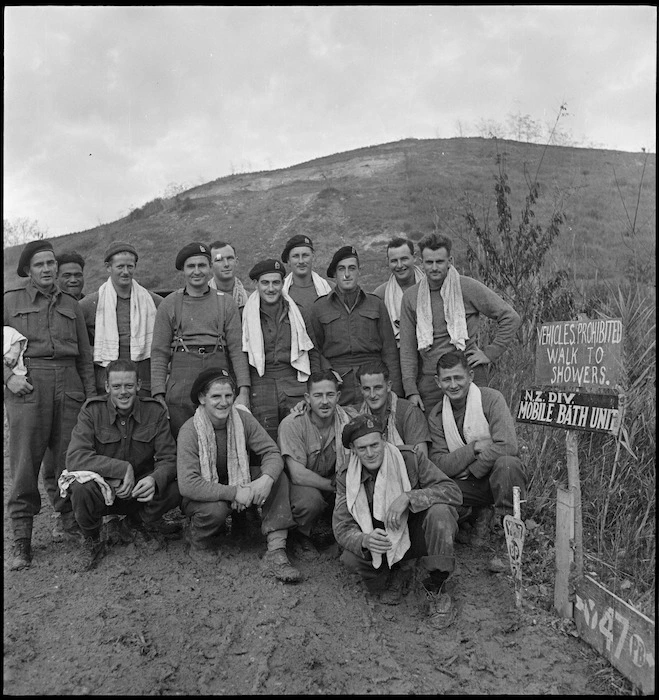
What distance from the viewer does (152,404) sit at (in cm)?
496

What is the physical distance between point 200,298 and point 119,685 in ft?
9.55

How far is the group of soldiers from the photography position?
4.23 meters

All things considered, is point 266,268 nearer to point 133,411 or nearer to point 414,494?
point 133,411

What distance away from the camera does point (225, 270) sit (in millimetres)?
5801

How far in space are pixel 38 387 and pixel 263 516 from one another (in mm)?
1943

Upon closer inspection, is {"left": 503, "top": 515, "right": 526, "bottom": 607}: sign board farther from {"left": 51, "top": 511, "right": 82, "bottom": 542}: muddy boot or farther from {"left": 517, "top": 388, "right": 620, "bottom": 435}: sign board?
{"left": 51, "top": 511, "right": 82, "bottom": 542}: muddy boot

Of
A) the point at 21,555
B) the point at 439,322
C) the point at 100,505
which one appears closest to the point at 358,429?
the point at 439,322

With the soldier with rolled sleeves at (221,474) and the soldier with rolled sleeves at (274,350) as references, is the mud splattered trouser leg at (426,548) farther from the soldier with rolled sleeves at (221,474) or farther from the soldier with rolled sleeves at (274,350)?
the soldier with rolled sleeves at (274,350)

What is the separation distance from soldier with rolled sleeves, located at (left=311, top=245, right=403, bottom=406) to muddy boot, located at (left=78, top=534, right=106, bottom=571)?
2101 mm

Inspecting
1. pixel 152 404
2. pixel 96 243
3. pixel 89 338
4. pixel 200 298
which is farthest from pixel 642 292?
pixel 96 243

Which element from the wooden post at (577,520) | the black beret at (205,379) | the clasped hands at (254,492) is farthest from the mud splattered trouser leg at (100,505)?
the wooden post at (577,520)

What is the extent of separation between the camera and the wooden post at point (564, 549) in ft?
12.3

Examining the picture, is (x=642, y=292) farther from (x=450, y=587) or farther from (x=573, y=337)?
(x=450, y=587)

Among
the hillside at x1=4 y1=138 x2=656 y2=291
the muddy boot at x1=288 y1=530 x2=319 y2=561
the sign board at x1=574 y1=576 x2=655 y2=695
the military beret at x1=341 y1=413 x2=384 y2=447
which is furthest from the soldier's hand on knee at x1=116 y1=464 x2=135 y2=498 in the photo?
the hillside at x1=4 y1=138 x2=656 y2=291
